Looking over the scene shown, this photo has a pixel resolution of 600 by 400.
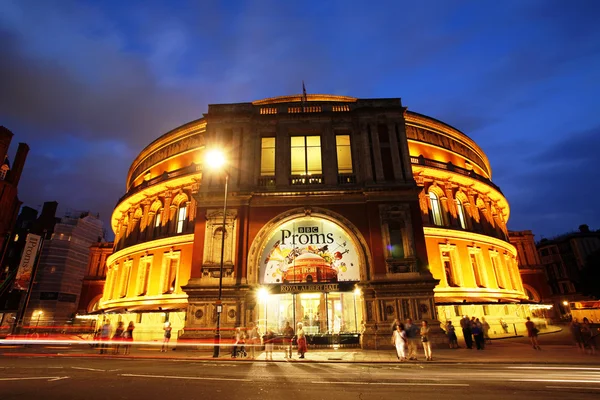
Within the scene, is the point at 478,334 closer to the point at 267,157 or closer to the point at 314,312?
the point at 314,312

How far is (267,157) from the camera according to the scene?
25078mm

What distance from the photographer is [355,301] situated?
819 inches

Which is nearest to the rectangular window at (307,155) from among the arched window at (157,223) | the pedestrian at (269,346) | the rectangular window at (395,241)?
the rectangular window at (395,241)

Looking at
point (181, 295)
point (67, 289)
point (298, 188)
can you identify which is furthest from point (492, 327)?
point (67, 289)

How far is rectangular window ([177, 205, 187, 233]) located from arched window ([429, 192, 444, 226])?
22607mm

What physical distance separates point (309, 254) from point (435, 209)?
14.4 metres

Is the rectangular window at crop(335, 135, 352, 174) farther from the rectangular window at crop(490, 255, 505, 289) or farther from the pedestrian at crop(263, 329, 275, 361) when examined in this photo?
the rectangular window at crop(490, 255, 505, 289)

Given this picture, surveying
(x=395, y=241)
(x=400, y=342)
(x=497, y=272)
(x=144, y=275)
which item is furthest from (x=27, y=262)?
(x=497, y=272)

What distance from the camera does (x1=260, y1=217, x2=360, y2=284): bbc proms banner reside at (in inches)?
835

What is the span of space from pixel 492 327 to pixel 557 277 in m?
49.4

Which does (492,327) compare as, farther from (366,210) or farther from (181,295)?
(181,295)

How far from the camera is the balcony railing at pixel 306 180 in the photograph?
2339 centimetres

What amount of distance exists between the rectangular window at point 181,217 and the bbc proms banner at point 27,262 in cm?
1619

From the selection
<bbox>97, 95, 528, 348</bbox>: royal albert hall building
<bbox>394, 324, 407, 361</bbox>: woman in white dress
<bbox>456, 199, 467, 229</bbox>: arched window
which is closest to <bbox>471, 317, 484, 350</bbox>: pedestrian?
<bbox>97, 95, 528, 348</bbox>: royal albert hall building
